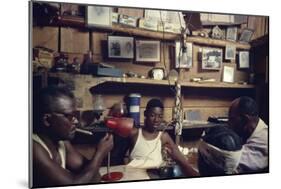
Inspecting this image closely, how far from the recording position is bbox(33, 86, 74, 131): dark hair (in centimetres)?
203

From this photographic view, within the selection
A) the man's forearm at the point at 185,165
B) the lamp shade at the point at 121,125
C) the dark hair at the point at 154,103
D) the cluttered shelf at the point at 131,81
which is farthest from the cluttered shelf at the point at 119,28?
the man's forearm at the point at 185,165

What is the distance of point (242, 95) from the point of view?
7.86 feet

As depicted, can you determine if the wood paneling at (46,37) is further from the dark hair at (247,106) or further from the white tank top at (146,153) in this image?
the dark hair at (247,106)

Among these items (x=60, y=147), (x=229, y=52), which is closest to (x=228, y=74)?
(x=229, y=52)

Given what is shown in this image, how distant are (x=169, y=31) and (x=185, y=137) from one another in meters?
0.63

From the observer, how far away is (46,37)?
6.69 feet

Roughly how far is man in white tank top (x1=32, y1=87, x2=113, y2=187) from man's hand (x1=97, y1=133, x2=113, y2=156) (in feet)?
0.12

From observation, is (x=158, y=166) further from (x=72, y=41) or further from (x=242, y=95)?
(x=72, y=41)

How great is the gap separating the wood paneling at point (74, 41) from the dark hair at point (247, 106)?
39.2 inches

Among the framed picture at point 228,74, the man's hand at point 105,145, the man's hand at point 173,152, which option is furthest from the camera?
the framed picture at point 228,74

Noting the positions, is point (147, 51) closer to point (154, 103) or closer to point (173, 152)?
point (154, 103)

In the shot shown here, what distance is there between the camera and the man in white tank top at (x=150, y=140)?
7.27 feet

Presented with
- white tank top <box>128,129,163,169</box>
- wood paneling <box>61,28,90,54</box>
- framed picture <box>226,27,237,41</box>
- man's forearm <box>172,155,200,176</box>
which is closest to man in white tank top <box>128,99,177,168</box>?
white tank top <box>128,129,163,169</box>

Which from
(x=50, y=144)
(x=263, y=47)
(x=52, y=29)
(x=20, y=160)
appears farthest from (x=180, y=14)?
(x=20, y=160)
